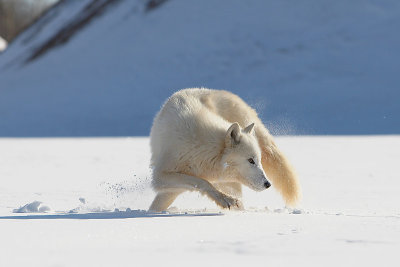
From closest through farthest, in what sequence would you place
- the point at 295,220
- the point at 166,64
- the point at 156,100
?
the point at 295,220
the point at 156,100
the point at 166,64

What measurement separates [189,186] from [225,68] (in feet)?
44.3

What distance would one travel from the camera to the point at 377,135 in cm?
1270

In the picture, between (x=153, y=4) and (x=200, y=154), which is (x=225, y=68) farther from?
(x=200, y=154)

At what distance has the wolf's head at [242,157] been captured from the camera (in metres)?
5.28

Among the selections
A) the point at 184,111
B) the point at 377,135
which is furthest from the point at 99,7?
the point at 184,111

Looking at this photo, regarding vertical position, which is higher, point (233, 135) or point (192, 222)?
point (233, 135)

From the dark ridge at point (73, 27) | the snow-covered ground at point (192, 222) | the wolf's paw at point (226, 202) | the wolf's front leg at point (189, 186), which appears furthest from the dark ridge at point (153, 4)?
the wolf's paw at point (226, 202)

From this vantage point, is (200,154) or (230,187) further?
(230,187)

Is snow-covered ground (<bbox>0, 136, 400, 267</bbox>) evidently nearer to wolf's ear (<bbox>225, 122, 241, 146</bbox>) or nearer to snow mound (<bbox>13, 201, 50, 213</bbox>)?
snow mound (<bbox>13, 201, 50, 213</bbox>)

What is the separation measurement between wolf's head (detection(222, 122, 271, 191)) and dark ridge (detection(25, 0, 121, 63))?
Answer: 1996 centimetres

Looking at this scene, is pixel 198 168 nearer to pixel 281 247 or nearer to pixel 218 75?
pixel 281 247

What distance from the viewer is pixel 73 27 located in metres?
25.5

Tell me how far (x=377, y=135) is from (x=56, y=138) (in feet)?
21.9

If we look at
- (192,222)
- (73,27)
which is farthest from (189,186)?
(73,27)
